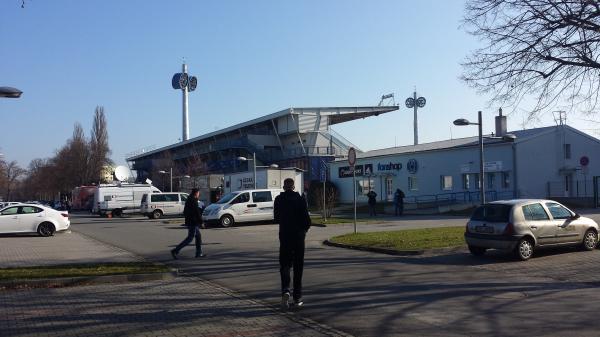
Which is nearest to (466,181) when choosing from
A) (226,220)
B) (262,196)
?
(262,196)

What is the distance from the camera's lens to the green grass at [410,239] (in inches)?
653

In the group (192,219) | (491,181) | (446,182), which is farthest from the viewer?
(446,182)

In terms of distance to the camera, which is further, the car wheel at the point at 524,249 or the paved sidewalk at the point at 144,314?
the car wheel at the point at 524,249

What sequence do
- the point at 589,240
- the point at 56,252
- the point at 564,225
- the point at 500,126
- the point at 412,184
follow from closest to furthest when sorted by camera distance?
the point at 564,225 < the point at 589,240 < the point at 56,252 < the point at 500,126 < the point at 412,184

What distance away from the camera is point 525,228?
14.0 meters

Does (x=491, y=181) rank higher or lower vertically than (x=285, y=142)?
lower

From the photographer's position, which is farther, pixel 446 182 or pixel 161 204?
pixel 446 182

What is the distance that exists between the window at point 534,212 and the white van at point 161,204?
29983mm

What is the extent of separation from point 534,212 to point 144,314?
9778 mm

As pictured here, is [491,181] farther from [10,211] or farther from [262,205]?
[10,211]

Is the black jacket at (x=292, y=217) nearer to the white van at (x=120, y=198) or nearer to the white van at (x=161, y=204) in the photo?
the white van at (x=161, y=204)

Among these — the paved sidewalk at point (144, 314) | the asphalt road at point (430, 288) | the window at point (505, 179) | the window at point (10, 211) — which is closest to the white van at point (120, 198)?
the window at point (10, 211)

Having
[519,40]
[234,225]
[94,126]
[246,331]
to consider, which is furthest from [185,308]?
[94,126]

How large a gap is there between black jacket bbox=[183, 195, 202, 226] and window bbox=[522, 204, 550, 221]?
8.02 metres
